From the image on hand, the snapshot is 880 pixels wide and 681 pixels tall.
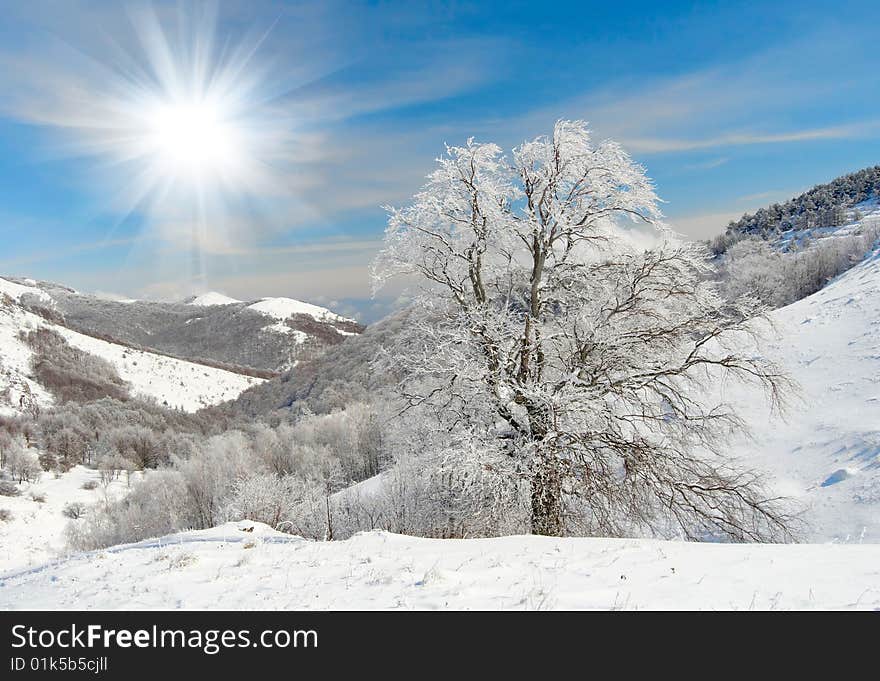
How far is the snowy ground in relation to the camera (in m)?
48.1

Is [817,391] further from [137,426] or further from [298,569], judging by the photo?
[137,426]

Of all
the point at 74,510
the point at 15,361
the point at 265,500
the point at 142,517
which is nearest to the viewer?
the point at 265,500

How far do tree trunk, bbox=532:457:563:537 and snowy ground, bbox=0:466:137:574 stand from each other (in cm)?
4342

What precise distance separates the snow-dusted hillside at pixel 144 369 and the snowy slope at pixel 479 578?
15419 cm

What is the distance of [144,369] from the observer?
174 meters

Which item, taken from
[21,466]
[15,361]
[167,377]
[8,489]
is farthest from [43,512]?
[167,377]

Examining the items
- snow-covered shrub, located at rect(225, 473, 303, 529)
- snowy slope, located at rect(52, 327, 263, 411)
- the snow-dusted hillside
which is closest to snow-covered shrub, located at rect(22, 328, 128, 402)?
the snow-dusted hillside

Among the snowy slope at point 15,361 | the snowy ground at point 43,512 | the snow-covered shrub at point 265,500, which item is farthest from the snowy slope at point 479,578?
the snowy slope at point 15,361

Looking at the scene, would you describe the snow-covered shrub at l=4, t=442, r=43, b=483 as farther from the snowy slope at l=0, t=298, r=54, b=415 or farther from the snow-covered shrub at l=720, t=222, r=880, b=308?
the snow-covered shrub at l=720, t=222, r=880, b=308

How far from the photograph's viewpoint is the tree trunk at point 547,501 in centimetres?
1052

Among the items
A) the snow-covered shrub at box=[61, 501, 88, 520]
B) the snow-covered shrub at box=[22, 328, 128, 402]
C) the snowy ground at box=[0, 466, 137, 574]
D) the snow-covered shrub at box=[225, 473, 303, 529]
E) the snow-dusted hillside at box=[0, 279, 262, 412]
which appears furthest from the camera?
the snow-dusted hillside at box=[0, 279, 262, 412]

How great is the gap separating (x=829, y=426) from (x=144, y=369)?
644ft

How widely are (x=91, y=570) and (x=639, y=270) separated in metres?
11.5

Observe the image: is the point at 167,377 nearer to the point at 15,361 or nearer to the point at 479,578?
the point at 15,361
